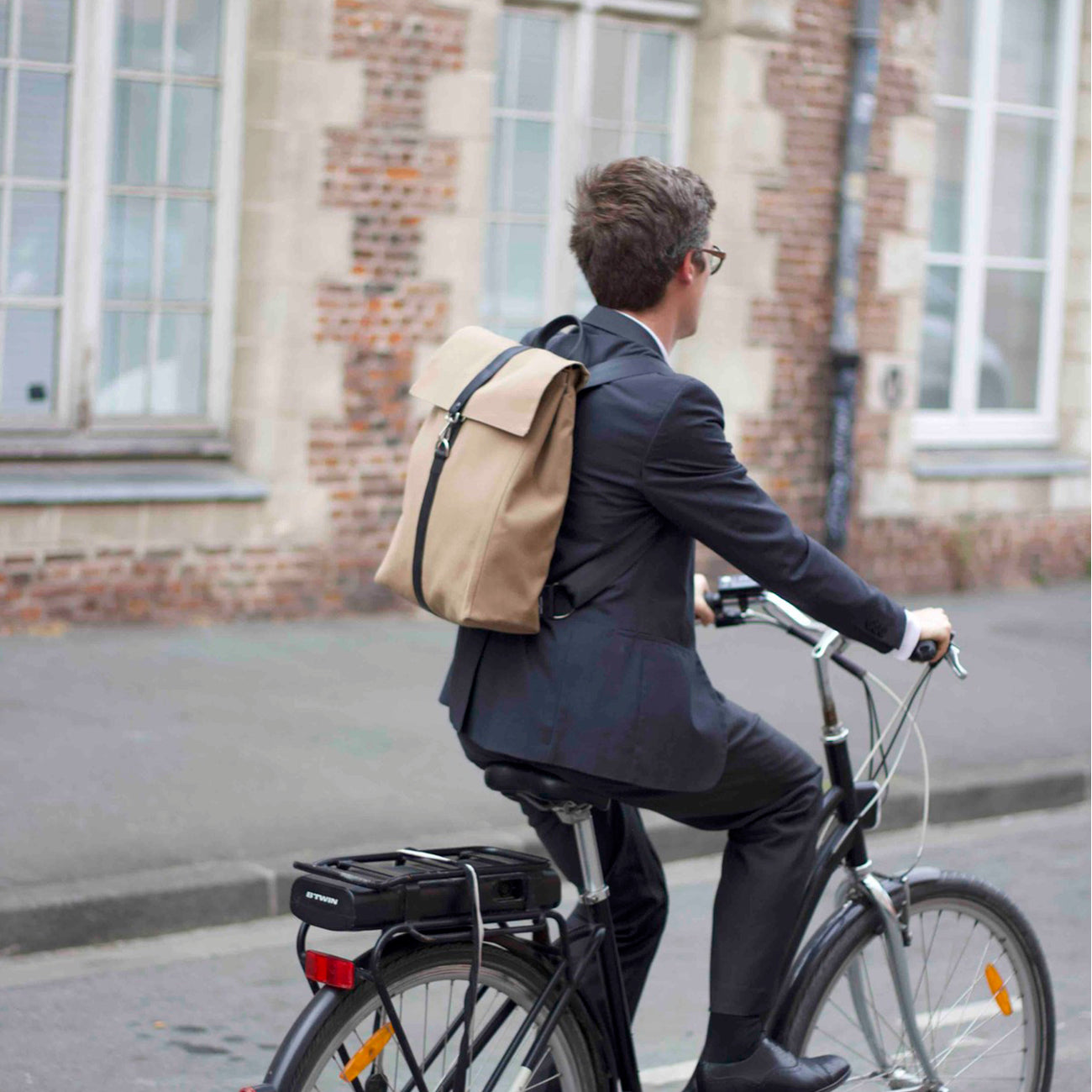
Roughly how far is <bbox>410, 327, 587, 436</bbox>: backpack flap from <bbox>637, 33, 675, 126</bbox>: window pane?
7853mm

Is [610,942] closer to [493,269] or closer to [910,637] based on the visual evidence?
[910,637]

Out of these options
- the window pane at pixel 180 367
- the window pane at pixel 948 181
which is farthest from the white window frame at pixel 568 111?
the window pane at pixel 948 181

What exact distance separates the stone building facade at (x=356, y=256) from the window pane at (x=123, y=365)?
0.02 meters

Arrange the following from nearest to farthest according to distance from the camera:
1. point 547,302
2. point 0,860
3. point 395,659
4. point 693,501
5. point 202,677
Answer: point 693,501
point 0,860
point 202,677
point 395,659
point 547,302

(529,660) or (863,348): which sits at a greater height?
(863,348)

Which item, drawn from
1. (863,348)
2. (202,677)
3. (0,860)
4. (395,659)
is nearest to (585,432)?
(0,860)

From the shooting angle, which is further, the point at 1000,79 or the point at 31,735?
the point at 1000,79

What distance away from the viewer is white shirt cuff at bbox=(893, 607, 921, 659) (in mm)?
3121

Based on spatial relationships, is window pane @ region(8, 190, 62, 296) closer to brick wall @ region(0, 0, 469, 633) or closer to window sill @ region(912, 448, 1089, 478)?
brick wall @ region(0, 0, 469, 633)

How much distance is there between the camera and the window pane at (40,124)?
863 cm

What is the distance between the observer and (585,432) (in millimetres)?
2920

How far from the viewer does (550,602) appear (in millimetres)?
2922

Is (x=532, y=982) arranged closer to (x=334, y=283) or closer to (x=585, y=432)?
(x=585, y=432)

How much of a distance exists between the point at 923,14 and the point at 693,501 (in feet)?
30.1
